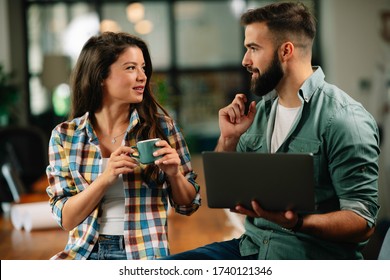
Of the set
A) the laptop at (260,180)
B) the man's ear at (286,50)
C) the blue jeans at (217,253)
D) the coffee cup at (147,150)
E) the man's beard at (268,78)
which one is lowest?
the blue jeans at (217,253)

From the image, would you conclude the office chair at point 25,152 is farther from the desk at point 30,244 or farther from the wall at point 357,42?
the wall at point 357,42

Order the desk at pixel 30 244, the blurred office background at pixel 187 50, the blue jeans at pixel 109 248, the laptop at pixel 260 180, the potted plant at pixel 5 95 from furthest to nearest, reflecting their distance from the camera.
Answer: the blurred office background at pixel 187 50, the potted plant at pixel 5 95, the desk at pixel 30 244, the blue jeans at pixel 109 248, the laptop at pixel 260 180

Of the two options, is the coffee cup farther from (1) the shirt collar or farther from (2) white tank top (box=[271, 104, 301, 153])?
(2) white tank top (box=[271, 104, 301, 153])

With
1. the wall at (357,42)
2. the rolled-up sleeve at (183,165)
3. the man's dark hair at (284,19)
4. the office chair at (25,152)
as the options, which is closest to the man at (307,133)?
the man's dark hair at (284,19)

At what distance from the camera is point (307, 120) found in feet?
4.76

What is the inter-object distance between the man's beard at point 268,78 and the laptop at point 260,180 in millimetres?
220

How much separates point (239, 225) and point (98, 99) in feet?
2.35

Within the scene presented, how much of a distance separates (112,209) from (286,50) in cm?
54

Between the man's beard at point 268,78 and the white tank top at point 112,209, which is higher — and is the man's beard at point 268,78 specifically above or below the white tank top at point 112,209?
above

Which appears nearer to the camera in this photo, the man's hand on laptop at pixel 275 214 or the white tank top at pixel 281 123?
the man's hand on laptop at pixel 275 214

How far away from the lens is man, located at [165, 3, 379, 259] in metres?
1.40

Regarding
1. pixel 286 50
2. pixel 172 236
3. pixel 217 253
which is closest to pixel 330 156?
pixel 286 50

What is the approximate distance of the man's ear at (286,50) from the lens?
143 cm
